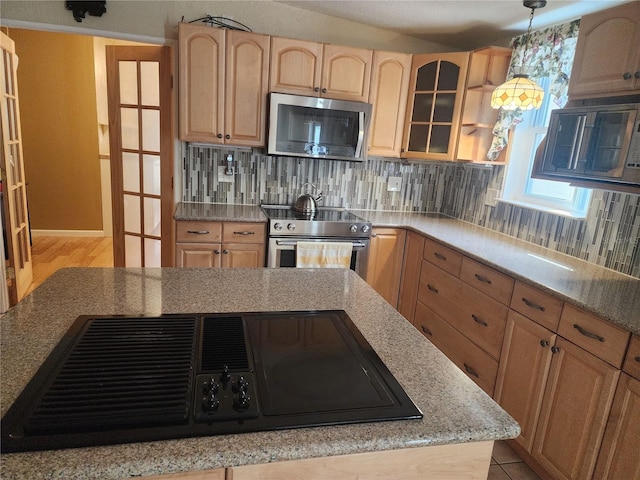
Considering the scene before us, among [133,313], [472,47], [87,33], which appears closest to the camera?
[133,313]

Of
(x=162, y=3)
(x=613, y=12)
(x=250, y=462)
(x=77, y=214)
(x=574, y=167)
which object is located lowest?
(x=77, y=214)

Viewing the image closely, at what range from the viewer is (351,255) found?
307 cm

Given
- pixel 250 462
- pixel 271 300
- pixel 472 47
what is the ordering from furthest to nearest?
1. pixel 472 47
2. pixel 271 300
3. pixel 250 462

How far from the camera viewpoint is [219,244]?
290cm

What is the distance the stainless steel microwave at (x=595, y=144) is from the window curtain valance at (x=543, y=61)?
1.99 ft

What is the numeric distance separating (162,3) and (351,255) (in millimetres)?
2247

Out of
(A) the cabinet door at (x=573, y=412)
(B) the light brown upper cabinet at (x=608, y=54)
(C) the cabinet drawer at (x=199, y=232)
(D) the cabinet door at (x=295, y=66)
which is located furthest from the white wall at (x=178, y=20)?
(A) the cabinet door at (x=573, y=412)

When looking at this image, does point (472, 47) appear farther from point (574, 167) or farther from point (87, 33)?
point (87, 33)

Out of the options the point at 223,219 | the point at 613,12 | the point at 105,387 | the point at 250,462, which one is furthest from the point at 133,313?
the point at 613,12

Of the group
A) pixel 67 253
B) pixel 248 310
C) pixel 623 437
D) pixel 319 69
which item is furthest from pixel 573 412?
pixel 67 253

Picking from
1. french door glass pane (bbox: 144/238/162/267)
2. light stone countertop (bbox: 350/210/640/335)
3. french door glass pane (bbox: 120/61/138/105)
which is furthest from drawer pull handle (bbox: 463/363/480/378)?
french door glass pane (bbox: 120/61/138/105)

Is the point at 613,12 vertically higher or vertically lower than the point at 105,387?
higher

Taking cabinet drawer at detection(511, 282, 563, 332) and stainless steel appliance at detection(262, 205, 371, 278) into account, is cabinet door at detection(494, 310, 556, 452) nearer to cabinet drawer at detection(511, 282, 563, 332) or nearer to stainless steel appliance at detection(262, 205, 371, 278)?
cabinet drawer at detection(511, 282, 563, 332)

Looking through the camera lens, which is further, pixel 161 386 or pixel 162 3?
pixel 162 3
